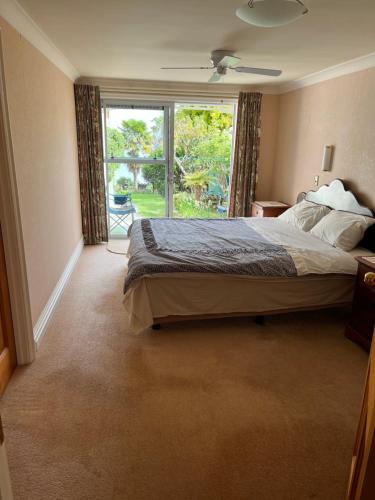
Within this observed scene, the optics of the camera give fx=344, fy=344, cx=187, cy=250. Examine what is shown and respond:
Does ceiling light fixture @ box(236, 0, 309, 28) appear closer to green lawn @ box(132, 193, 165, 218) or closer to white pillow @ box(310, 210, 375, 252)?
white pillow @ box(310, 210, 375, 252)

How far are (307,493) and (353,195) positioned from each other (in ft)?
9.33

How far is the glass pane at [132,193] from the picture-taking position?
5.39 m

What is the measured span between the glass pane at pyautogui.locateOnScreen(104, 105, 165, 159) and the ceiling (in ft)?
3.83

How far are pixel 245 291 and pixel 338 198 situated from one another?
172 cm

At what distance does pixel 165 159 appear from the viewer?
537cm

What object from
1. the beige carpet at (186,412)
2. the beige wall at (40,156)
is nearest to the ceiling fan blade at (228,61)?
the beige wall at (40,156)

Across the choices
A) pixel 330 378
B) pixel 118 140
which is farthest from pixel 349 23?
pixel 118 140

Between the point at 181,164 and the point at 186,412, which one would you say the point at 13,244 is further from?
the point at 181,164

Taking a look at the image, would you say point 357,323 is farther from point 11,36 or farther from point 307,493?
point 11,36

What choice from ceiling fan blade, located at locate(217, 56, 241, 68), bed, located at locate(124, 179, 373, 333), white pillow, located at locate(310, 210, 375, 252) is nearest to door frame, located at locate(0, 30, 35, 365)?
bed, located at locate(124, 179, 373, 333)

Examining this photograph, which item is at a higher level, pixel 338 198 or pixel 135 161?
pixel 135 161

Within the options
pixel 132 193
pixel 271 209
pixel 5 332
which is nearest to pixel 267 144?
pixel 271 209

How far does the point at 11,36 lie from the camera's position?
2266mm

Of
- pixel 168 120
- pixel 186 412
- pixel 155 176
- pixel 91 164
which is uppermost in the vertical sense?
pixel 168 120
